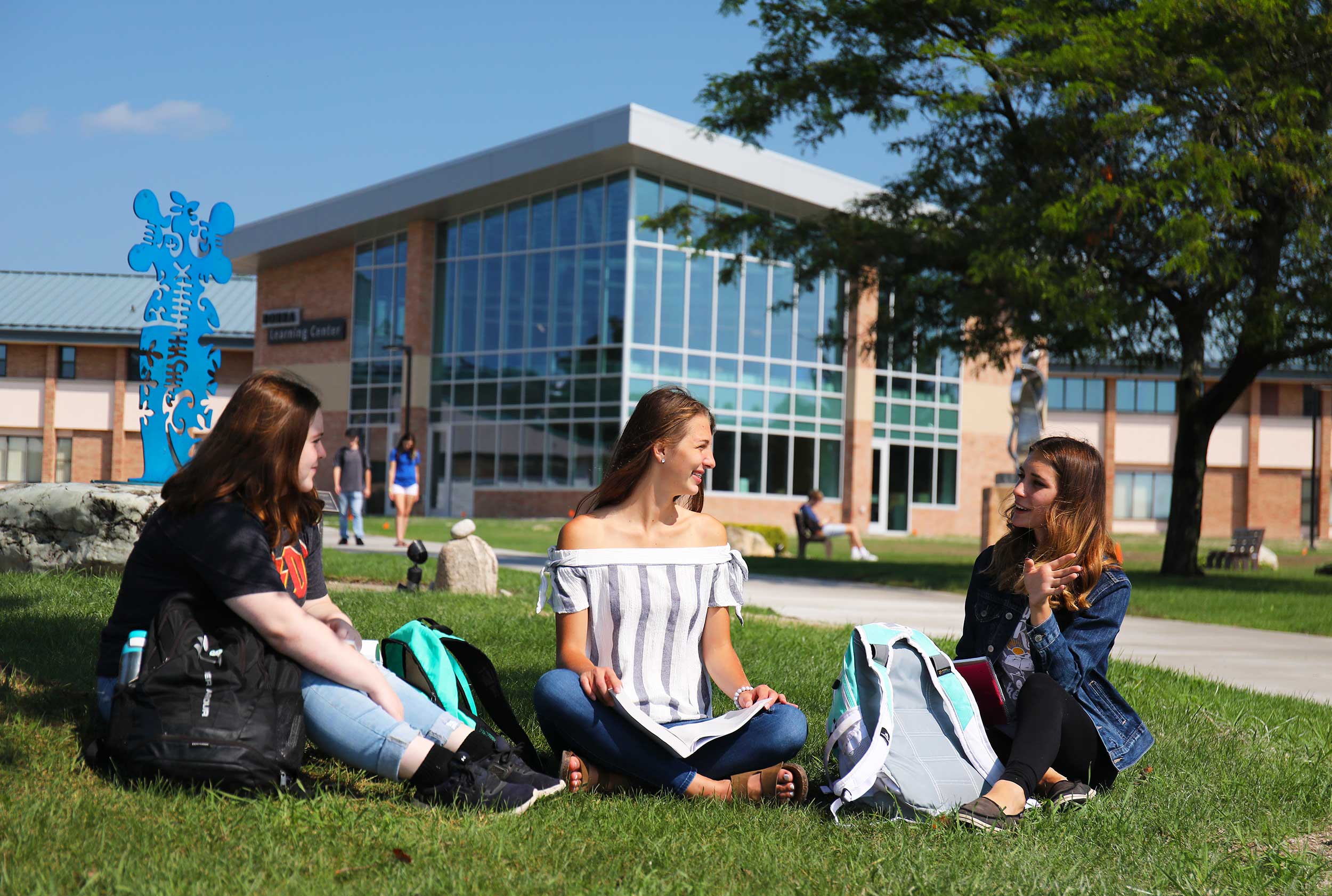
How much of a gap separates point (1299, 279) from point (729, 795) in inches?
530

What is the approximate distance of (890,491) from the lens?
3734 cm

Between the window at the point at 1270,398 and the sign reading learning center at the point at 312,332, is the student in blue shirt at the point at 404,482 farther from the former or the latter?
the window at the point at 1270,398

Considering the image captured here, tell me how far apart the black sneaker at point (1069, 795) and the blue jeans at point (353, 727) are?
2.01 meters

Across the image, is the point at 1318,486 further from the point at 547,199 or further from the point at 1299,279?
the point at 1299,279

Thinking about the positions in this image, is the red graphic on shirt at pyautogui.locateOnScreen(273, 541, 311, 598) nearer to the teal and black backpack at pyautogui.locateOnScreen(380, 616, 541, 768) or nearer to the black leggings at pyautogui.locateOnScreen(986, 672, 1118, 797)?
the teal and black backpack at pyautogui.locateOnScreen(380, 616, 541, 768)

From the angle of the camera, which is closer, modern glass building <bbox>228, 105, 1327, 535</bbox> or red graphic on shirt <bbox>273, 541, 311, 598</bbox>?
red graphic on shirt <bbox>273, 541, 311, 598</bbox>

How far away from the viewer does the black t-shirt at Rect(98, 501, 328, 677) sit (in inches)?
129

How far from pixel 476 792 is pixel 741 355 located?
100 feet

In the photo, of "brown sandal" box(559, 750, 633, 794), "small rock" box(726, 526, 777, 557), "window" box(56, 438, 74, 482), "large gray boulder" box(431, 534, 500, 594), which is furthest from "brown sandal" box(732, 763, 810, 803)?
"window" box(56, 438, 74, 482)

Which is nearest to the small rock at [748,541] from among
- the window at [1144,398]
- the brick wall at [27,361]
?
the window at [1144,398]

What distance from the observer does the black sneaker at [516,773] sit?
351 cm

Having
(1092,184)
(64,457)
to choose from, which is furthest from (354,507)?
(64,457)

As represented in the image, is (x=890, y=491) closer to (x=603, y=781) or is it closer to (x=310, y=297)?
Result: (x=310, y=297)

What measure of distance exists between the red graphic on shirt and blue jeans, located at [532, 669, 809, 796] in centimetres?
83
